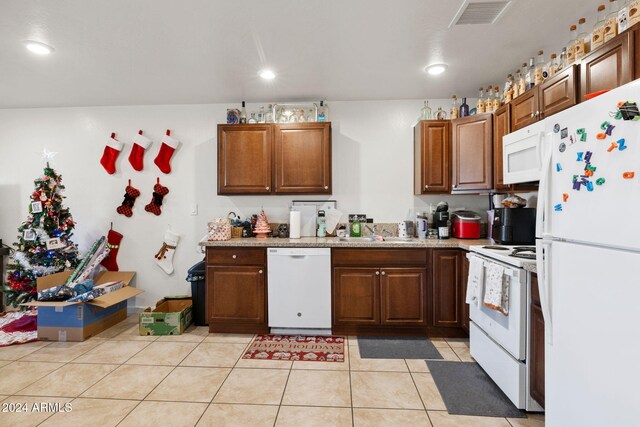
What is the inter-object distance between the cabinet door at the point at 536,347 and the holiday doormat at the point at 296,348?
1309 mm

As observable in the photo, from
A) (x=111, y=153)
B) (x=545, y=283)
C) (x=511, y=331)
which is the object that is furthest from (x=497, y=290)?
(x=111, y=153)

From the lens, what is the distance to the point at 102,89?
3309 mm

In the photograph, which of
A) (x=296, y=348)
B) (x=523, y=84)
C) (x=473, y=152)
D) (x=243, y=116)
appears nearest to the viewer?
(x=523, y=84)

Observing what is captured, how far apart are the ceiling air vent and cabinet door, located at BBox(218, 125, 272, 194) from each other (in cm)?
198

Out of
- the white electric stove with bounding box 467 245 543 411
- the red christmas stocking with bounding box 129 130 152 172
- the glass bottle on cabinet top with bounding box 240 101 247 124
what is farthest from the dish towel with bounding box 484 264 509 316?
the red christmas stocking with bounding box 129 130 152 172

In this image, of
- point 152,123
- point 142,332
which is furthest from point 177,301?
point 152,123

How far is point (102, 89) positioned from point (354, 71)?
2581 mm

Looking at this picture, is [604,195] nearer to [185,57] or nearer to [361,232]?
[361,232]

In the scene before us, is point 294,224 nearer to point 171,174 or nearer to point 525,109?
point 171,174

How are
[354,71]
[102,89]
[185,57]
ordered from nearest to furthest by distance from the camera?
[185,57] < [354,71] < [102,89]

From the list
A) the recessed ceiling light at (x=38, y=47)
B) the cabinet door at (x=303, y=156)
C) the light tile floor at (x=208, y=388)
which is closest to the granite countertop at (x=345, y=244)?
the cabinet door at (x=303, y=156)

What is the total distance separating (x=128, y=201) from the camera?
3.80 meters

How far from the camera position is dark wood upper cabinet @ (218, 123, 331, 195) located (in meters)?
3.37

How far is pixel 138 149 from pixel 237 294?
2139mm
